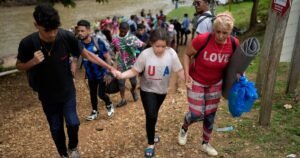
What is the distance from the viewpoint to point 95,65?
5348 mm

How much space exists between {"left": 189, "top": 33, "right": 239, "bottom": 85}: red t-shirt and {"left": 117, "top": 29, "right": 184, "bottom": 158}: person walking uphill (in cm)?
22

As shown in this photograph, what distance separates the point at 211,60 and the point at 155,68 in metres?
0.61

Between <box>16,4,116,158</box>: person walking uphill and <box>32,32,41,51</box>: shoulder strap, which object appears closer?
<box>16,4,116,158</box>: person walking uphill

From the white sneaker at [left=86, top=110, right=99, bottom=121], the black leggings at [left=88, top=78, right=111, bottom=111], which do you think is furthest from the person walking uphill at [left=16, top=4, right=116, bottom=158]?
the white sneaker at [left=86, top=110, right=99, bottom=121]

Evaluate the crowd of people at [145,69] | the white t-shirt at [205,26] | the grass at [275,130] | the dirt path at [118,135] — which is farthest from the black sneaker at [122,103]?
the white t-shirt at [205,26]

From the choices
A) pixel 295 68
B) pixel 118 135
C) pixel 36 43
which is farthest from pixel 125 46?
pixel 36 43

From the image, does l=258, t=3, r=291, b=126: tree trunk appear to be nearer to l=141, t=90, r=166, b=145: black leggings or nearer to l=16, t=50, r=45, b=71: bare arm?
l=141, t=90, r=166, b=145: black leggings

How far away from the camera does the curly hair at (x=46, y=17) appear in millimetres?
2979

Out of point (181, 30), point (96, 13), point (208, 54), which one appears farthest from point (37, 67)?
point (96, 13)

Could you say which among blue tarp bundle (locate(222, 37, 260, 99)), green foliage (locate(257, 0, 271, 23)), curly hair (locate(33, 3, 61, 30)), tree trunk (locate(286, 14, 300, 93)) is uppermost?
curly hair (locate(33, 3, 61, 30))

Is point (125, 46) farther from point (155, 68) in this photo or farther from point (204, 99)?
point (204, 99)

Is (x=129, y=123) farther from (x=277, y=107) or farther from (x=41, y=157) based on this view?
(x=277, y=107)

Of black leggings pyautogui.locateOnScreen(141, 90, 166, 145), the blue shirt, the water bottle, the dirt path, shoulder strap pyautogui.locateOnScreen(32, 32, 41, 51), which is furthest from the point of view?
the blue shirt

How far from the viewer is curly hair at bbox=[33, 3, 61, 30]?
2979 mm
